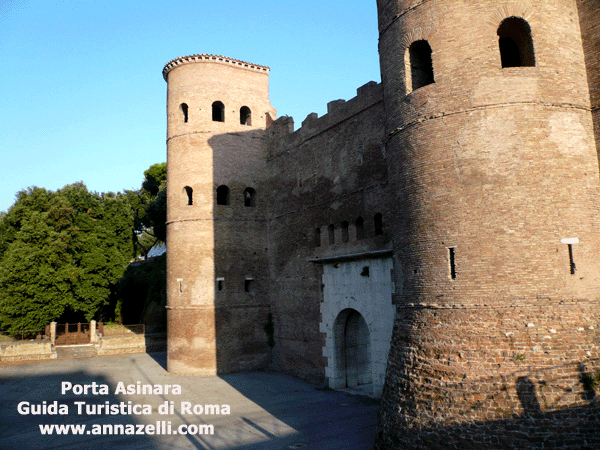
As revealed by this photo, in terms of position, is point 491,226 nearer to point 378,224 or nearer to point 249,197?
point 378,224

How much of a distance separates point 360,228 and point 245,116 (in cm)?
888

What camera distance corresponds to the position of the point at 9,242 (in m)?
25.1

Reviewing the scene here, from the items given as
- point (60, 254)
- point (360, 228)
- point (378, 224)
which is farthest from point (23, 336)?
point (378, 224)

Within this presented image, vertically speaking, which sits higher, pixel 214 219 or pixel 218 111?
pixel 218 111

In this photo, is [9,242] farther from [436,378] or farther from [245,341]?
[436,378]

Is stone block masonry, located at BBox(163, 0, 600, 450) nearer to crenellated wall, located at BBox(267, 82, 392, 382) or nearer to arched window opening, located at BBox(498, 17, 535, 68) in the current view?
arched window opening, located at BBox(498, 17, 535, 68)

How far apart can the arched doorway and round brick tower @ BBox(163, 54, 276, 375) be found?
466 centimetres

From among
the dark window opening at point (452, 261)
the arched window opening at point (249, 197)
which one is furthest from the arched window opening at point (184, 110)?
the dark window opening at point (452, 261)

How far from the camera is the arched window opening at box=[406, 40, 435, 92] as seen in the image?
9.43 metres

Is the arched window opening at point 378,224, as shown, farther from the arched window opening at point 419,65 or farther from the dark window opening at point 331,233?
the arched window opening at point 419,65

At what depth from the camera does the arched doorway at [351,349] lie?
48.2 ft

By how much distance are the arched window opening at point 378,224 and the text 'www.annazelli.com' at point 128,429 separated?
21.6 ft

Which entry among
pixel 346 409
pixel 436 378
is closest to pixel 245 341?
pixel 346 409

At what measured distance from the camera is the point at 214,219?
18.4 m
